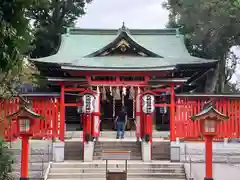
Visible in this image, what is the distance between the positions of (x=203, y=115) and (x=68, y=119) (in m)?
18.3

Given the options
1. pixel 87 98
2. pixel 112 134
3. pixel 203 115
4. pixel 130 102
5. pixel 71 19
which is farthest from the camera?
pixel 71 19

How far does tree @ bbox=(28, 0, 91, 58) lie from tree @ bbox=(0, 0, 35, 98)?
99.1ft

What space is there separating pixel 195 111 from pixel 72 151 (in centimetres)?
597

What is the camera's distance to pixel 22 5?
10.5 meters

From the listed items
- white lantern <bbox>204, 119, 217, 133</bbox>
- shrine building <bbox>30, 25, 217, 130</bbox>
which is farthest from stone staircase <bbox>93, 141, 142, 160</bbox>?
white lantern <bbox>204, 119, 217, 133</bbox>

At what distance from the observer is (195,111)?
21422 millimetres

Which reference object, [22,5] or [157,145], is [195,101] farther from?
[22,5]

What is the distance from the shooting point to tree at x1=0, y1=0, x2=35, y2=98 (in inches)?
404

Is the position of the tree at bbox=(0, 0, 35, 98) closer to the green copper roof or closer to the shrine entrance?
the green copper roof

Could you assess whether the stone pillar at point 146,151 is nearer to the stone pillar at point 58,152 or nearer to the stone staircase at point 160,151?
the stone staircase at point 160,151

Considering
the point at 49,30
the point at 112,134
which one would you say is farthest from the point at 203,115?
the point at 49,30

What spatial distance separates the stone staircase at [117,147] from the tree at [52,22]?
1993 centimetres

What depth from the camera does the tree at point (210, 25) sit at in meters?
35.1

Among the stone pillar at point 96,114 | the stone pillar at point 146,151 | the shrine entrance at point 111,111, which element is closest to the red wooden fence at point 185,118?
the stone pillar at point 146,151
